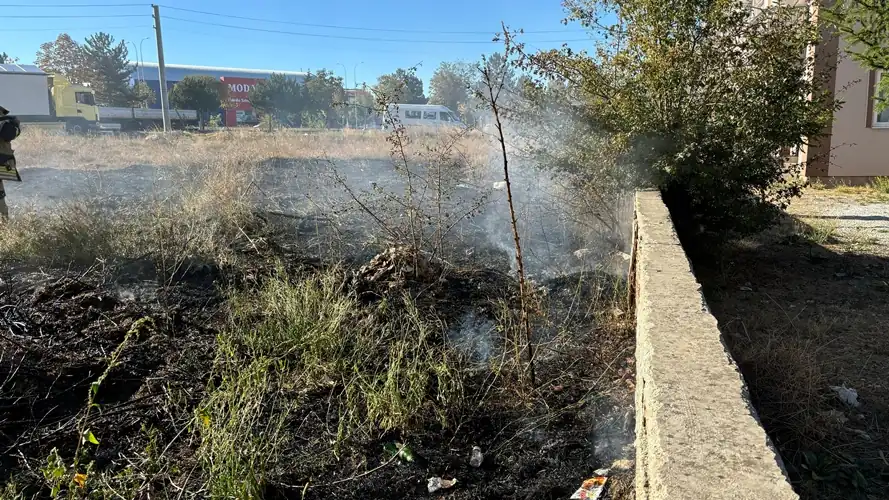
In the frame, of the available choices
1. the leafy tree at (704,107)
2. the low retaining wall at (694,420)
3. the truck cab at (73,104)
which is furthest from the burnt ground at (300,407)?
the truck cab at (73,104)

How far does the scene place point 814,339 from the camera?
390cm

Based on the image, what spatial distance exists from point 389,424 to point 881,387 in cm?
261

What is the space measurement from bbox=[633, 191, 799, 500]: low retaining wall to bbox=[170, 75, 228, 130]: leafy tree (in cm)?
4474

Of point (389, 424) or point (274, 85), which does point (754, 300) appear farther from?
point (274, 85)

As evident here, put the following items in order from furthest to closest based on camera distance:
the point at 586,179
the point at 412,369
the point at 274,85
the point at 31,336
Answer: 1. the point at 274,85
2. the point at 586,179
3. the point at 31,336
4. the point at 412,369

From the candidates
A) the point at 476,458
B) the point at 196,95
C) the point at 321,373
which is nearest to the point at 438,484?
Answer: the point at 476,458

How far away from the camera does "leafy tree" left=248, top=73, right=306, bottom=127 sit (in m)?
48.1

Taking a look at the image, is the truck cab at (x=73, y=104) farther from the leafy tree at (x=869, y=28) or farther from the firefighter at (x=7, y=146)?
the leafy tree at (x=869, y=28)

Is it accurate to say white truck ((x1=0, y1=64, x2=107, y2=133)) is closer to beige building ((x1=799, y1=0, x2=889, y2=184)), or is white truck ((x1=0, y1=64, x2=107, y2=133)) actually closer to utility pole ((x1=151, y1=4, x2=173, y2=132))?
utility pole ((x1=151, y1=4, x2=173, y2=132))

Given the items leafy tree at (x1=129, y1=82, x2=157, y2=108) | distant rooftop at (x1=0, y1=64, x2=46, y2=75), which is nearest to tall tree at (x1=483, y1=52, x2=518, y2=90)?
distant rooftop at (x1=0, y1=64, x2=46, y2=75)

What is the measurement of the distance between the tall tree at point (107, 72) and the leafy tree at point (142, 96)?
416mm

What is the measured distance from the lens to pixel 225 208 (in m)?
6.36

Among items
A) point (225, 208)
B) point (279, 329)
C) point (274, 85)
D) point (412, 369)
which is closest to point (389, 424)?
point (412, 369)

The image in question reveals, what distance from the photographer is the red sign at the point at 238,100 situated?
166 feet
